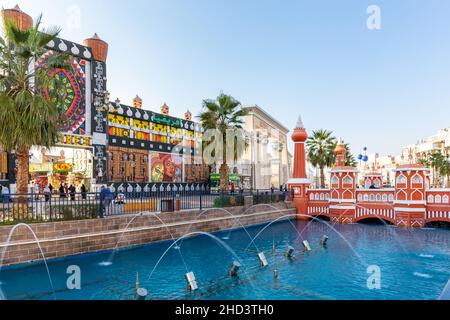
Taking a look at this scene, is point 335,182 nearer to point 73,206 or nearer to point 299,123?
point 299,123

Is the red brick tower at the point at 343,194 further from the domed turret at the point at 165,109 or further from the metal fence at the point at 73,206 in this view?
the domed turret at the point at 165,109

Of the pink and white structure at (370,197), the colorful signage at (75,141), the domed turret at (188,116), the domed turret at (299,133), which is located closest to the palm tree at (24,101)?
the colorful signage at (75,141)

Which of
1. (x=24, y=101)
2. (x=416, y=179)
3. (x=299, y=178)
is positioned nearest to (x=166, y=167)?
(x=299, y=178)

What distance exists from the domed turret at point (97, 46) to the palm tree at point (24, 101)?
11.8m

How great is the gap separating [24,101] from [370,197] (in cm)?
2277

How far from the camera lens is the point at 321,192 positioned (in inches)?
1022

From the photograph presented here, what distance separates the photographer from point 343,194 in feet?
79.6

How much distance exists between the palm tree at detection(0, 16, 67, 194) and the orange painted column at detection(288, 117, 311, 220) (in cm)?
1934

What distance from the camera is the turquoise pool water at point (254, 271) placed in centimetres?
870

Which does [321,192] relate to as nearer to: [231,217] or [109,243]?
[231,217]

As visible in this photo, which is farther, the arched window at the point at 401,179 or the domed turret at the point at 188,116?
the domed turret at the point at 188,116

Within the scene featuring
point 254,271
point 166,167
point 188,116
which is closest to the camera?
point 254,271

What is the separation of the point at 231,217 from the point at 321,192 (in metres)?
9.71

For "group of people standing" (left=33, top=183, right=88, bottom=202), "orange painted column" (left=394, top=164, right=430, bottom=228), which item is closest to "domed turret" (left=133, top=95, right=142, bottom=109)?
"group of people standing" (left=33, top=183, right=88, bottom=202)
